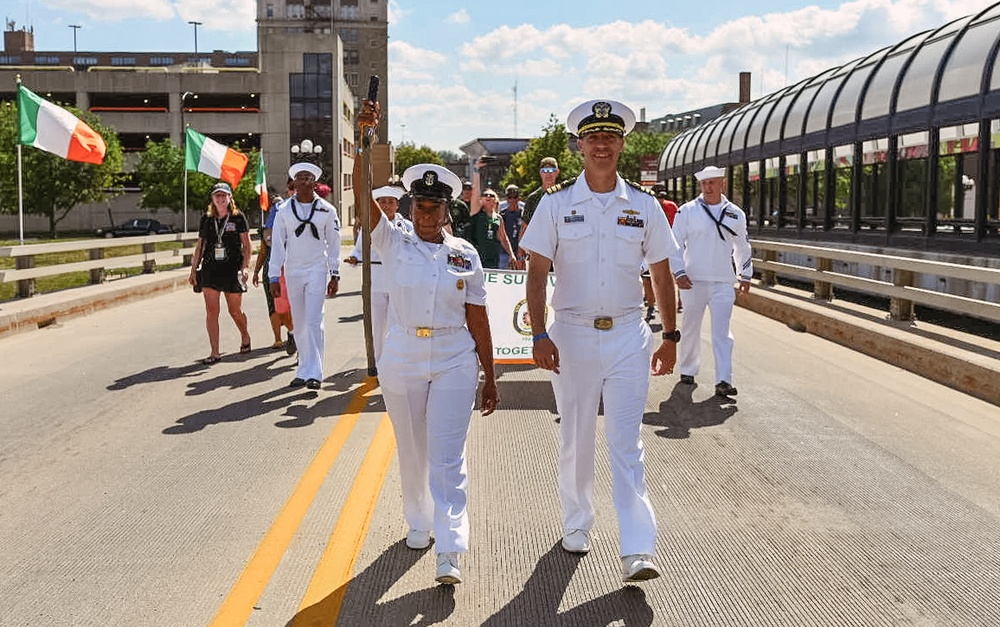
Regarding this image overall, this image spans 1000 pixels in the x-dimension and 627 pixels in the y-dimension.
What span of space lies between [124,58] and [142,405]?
169m

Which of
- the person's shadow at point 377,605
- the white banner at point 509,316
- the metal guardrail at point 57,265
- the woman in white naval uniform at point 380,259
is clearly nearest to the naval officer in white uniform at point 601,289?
the woman in white naval uniform at point 380,259

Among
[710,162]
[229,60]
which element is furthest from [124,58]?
[710,162]

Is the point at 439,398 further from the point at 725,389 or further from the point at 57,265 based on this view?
the point at 57,265

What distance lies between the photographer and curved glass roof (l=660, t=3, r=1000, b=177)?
15707mm

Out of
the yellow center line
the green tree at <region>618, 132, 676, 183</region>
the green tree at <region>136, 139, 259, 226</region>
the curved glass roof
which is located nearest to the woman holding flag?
the yellow center line

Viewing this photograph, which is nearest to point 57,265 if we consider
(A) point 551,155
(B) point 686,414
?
(B) point 686,414

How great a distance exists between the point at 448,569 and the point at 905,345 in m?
8.32

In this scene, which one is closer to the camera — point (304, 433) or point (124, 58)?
point (304, 433)

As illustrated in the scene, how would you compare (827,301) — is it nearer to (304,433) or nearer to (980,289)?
(980,289)

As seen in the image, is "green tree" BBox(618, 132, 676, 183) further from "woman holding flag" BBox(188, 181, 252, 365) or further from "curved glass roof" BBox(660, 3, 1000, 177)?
"woman holding flag" BBox(188, 181, 252, 365)

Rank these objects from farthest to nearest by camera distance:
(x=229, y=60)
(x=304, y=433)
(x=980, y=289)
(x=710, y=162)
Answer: (x=229, y=60) → (x=710, y=162) → (x=980, y=289) → (x=304, y=433)

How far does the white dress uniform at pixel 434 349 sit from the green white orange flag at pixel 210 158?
19885 millimetres

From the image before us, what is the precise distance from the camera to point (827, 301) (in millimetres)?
15969

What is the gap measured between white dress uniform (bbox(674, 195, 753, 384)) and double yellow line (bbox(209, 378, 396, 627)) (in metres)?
3.37
